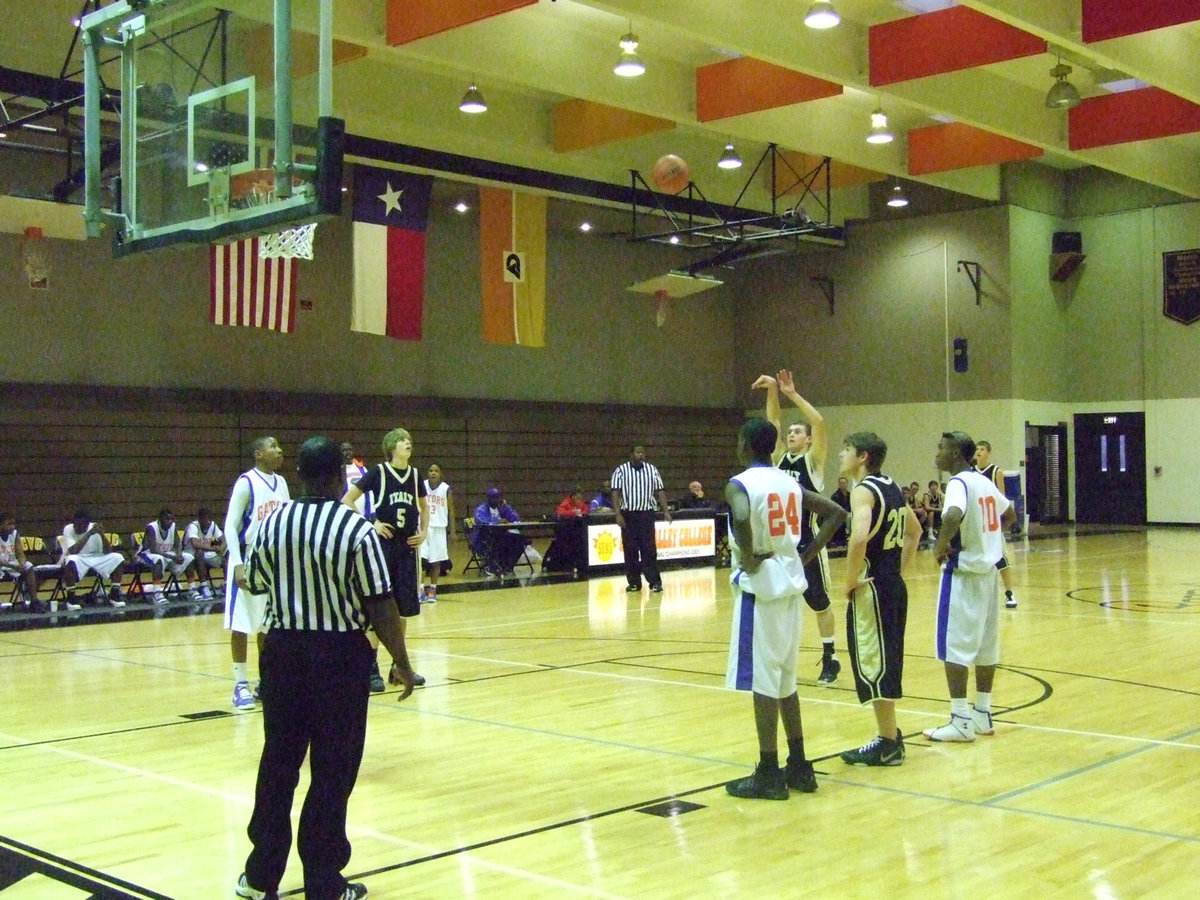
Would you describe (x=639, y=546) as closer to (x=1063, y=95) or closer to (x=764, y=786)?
(x=1063, y=95)

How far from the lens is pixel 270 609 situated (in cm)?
422

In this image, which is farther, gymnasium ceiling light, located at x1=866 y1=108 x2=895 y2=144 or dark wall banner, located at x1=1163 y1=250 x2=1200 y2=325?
dark wall banner, located at x1=1163 y1=250 x2=1200 y2=325

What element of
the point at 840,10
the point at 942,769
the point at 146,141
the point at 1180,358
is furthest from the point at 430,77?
the point at 1180,358

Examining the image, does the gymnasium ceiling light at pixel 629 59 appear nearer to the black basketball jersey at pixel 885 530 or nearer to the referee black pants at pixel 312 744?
the black basketball jersey at pixel 885 530

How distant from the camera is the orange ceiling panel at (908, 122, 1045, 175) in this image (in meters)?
20.4

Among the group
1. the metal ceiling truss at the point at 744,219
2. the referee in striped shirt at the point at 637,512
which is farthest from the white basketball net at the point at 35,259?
the referee in striped shirt at the point at 637,512

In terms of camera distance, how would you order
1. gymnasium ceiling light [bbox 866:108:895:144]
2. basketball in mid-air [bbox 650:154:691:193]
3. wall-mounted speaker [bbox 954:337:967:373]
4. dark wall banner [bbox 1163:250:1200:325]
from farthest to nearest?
wall-mounted speaker [bbox 954:337:967:373] < dark wall banner [bbox 1163:250:1200:325] < gymnasium ceiling light [bbox 866:108:895:144] < basketball in mid-air [bbox 650:154:691:193]

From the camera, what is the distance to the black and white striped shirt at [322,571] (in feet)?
13.5

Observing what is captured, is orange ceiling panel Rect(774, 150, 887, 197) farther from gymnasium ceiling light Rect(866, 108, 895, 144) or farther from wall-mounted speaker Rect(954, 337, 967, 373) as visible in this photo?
wall-mounted speaker Rect(954, 337, 967, 373)

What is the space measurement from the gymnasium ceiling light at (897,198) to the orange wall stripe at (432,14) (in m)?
13.2

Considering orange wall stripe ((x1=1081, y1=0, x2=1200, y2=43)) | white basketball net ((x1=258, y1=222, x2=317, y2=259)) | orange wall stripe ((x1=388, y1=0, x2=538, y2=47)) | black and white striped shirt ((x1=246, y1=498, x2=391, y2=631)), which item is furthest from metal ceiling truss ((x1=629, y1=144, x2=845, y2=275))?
black and white striped shirt ((x1=246, y1=498, x2=391, y2=631))

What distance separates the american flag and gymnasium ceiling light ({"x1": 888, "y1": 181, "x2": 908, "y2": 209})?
486 inches

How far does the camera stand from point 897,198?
25.3 m

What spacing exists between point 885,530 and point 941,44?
415 inches
